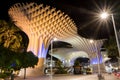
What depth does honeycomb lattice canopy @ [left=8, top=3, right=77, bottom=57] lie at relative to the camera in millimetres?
42875

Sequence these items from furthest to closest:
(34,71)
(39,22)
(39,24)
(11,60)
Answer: (39,24) → (39,22) → (34,71) → (11,60)

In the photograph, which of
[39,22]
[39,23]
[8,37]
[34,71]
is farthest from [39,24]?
[34,71]

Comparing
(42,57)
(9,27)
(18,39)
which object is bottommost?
(42,57)

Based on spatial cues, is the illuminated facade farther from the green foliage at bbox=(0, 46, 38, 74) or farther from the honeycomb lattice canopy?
the green foliage at bbox=(0, 46, 38, 74)

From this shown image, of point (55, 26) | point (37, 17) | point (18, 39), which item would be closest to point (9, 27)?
point (18, 39)

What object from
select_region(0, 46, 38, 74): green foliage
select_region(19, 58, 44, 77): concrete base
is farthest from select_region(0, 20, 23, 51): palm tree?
select_region(0, 46, 38, 74): green foliage

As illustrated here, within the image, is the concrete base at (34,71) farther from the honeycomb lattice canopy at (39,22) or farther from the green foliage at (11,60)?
the green foliage at (11,60)

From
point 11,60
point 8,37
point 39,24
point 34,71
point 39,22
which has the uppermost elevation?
point 39,22

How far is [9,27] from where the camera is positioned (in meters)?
39.1

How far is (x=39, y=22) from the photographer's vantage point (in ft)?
148

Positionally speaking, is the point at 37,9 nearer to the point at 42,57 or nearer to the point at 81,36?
the point at 42,57

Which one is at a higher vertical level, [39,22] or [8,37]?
[39,22]

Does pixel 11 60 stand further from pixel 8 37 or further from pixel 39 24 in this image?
pixel 39 24

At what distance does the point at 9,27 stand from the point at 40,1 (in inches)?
378
